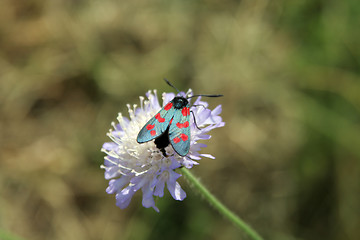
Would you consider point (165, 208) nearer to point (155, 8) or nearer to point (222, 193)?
point (222, 193)

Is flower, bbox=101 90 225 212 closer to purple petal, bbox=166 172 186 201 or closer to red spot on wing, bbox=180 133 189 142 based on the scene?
purple petal, bbox=166 172 186 201

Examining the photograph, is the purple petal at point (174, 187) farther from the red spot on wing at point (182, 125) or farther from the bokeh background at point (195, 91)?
the bokeh background at point (195, 91)

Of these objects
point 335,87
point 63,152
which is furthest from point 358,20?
point 63,152

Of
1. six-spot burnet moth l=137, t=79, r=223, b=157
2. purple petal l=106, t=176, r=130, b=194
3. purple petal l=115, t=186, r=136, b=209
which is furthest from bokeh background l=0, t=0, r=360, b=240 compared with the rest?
six-spot burnet moth l=137, t=79, r=223, b=157

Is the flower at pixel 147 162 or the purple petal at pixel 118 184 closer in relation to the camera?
the flower at pixel 147 162

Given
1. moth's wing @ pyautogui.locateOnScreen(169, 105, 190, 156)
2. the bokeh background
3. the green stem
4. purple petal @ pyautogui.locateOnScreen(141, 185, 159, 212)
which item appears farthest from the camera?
the bokeh background

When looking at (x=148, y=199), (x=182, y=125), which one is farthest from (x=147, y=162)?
(x=182, y=125)

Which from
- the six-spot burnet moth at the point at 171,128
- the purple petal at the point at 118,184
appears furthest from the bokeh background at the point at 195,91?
the six-spot burnet moth at the point at 171,128
